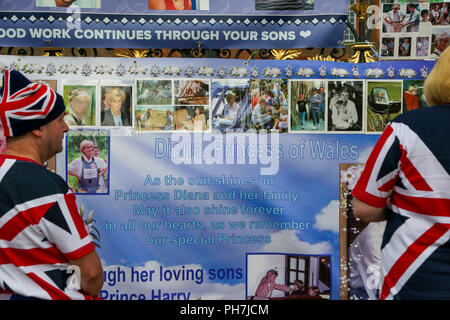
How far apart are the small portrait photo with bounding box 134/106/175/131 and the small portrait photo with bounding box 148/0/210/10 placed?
52cm

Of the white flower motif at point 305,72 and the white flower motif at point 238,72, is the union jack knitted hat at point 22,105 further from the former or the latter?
the white flower motif at point 305,72

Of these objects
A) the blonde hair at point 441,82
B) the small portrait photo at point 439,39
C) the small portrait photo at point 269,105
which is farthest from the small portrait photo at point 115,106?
the small portrait photo at point 439,39

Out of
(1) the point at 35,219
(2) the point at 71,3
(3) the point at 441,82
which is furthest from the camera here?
(2) the point at 71,3

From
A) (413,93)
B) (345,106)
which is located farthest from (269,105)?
(413,93)

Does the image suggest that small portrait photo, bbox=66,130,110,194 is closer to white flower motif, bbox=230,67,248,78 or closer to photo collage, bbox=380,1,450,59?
white flower motif, bbox=230,67,248,78

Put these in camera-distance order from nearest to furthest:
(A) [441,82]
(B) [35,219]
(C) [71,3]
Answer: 1. (B) [35,219]
2. (A) [441,82]
3. (C) [71,3]

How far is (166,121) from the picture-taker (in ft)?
8.18

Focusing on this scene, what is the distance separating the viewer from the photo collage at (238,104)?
2.48 meters

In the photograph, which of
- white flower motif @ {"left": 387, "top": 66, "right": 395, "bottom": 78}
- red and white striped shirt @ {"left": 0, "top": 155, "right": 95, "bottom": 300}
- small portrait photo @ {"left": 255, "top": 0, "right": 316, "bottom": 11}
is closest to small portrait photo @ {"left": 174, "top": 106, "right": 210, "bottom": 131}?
small portrait photo @ {"left": 255, "top": 0, "right": 316, "bottom": 11}

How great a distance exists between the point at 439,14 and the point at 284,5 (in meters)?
0.83

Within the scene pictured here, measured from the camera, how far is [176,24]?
2.49m

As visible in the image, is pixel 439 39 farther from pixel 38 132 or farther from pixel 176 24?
pixel 38 132

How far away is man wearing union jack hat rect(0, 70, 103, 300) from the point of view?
1.33 meters

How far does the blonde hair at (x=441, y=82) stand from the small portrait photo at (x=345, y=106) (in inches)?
41.0
